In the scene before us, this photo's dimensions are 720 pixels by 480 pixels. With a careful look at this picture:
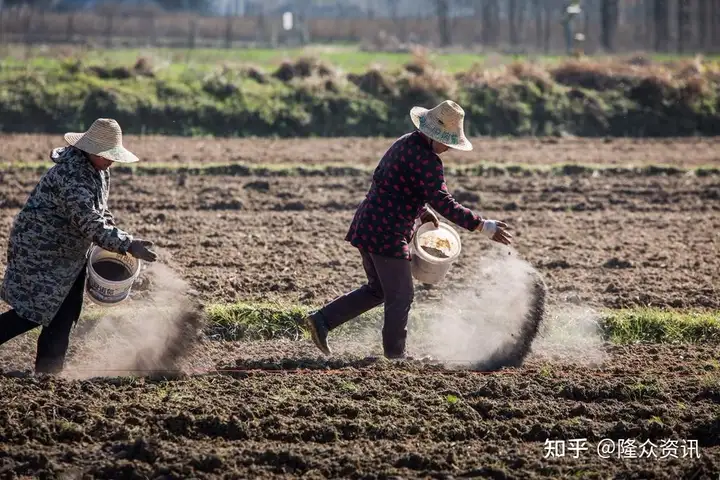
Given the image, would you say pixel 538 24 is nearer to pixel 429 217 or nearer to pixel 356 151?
pixel 356 151

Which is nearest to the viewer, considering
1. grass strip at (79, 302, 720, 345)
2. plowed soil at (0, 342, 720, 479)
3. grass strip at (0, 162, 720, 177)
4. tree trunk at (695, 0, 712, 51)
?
plowed soil at (0, 342, 720, 479)

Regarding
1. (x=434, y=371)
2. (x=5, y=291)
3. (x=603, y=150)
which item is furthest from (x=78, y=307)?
(x=603, y=150)

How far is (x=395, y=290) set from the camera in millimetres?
A: 7344

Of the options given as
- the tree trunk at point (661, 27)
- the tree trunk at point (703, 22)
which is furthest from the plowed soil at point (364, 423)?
the tree trunk at point (703, 22)

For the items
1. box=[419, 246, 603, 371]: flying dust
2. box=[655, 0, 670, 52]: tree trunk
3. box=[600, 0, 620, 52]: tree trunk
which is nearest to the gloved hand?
box=[419, 246, 603, 371]: flying dust

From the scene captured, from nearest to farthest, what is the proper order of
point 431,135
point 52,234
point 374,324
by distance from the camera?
point 52,234 → point 431,135 → point 374,324

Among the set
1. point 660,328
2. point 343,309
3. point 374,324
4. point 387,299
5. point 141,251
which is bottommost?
point 660,328

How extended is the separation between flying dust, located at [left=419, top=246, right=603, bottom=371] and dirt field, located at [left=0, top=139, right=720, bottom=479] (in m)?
0.17

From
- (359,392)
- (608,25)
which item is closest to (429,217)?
(359,392)

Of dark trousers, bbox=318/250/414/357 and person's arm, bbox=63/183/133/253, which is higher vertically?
person's arm, bbox=63/183/133/253

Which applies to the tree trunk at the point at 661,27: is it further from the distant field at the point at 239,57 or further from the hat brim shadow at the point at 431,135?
the hat brim shadow at the point at 431,135

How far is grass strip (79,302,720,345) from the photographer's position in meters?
8.53

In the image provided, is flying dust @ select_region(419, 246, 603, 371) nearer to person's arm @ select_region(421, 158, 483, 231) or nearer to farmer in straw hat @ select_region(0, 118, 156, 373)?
person's arm @ select_region(421, 158, 483, 231)

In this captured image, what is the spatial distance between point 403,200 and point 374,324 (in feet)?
5.90
